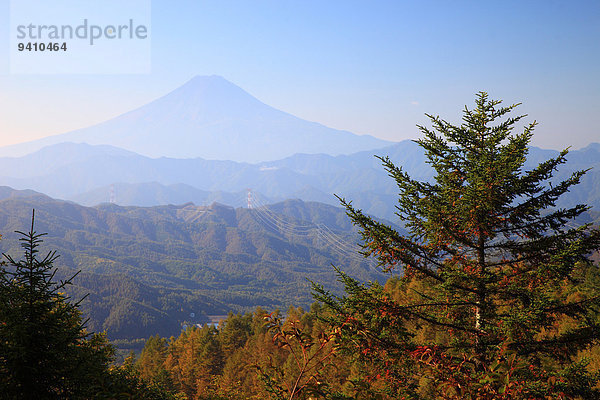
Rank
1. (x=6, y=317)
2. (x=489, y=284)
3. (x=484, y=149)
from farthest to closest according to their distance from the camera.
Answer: (x=484, y=149), (x=489, y=284), (x=6, y=317)

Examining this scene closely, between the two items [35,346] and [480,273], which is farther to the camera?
[480,273]

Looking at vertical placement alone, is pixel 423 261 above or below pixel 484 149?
below

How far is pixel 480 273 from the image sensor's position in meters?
9.26

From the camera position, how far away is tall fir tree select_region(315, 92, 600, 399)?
8.62m

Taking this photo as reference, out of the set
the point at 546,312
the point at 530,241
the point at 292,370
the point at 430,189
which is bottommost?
the point at 292,370

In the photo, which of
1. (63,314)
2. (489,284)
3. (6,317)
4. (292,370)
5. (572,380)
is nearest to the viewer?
(6,317)

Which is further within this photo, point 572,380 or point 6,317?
point 572,380

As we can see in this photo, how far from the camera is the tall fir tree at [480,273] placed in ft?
28.3

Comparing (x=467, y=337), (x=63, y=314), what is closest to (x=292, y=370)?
(x=467, y=337)

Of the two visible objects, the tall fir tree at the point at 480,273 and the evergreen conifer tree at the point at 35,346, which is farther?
the tall fir tree at the point at 480,273

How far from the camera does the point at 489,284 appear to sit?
376 inches

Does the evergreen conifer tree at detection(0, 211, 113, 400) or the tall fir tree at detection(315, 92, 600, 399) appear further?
the tall fir tree at detection(315, 92, 600, 399)

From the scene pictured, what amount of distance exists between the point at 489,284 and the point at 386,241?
8.51 feet

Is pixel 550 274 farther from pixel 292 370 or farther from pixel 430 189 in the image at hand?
pixel 292 370
